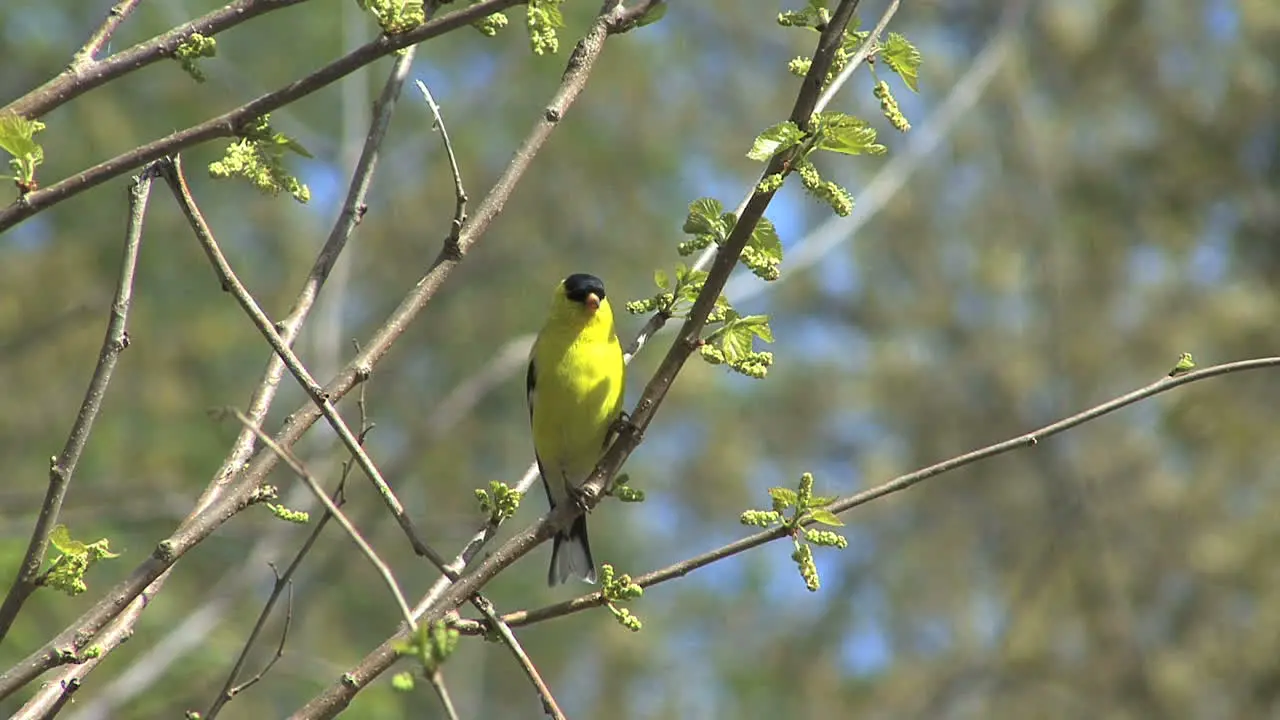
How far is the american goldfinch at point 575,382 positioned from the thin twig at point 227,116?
8.18ft

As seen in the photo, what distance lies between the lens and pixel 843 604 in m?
13.6

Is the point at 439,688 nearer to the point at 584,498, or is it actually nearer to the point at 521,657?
the point at 521,657

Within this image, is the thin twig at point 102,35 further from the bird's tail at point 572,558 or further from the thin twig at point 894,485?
the bird's tail at point 572,558

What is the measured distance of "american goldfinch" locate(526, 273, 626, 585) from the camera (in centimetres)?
449

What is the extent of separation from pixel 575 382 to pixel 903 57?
2.44 m

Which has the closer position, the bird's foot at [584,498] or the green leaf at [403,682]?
the green leaf at [403,682]

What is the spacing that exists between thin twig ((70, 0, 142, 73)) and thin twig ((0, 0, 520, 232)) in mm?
68

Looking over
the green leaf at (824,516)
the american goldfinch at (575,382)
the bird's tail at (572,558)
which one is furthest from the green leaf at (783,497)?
the bird's tail at (572,558)

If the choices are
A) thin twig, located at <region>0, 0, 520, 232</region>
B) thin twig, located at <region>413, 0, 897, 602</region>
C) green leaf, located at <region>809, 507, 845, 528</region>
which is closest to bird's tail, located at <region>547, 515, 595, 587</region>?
thin twig, located at <region>413, 0, 897, 602</region>

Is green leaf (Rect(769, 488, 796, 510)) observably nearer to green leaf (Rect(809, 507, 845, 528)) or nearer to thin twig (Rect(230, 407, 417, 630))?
green leaf (Rect(809, 507, 845, 528))

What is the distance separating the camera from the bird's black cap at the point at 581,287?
15.9ft

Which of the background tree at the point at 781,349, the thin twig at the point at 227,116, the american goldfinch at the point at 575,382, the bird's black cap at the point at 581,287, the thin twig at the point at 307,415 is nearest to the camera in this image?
the thin twig at the point at 227,116

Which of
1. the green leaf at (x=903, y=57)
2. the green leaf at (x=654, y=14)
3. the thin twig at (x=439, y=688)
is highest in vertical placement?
the green leaf at (x=654, y=14)

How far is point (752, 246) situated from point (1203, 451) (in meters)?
8.83
